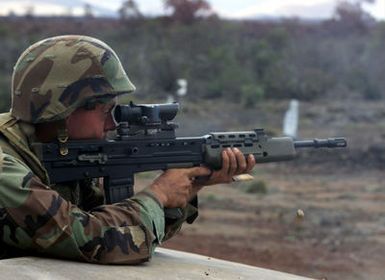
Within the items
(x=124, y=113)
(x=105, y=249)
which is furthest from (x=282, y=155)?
(x=105, y=249)

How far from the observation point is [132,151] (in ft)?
11.1

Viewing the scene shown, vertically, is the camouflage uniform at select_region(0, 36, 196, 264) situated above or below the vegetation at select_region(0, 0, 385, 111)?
above

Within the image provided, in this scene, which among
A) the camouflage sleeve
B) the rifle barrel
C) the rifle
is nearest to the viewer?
the camouflage sleeve

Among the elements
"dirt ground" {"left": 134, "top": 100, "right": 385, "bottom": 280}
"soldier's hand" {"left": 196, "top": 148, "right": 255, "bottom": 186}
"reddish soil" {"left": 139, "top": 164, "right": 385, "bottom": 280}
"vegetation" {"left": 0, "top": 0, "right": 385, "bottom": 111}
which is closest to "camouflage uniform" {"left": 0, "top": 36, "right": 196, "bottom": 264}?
"soldier's hand" {"left": 196, "top": 148, "right": 255, "bottom": 186}

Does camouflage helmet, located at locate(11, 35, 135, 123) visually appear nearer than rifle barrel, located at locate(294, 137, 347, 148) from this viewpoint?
Yes

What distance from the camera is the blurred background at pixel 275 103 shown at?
10414 mm

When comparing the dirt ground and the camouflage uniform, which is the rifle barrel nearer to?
the camouflage uniform

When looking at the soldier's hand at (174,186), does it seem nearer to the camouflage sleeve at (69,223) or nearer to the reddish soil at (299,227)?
the camouflage sleeve at (69,223)

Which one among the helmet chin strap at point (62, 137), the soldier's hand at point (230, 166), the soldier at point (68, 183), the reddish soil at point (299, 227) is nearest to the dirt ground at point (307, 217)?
the reddish soil at point (299, 227)

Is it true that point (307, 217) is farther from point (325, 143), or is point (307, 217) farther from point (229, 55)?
point (229, 55)

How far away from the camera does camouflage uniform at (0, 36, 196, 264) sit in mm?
2918

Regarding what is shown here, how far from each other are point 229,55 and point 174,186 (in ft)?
94.0

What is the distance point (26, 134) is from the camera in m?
3.18

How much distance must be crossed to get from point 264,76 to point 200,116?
7.43m
